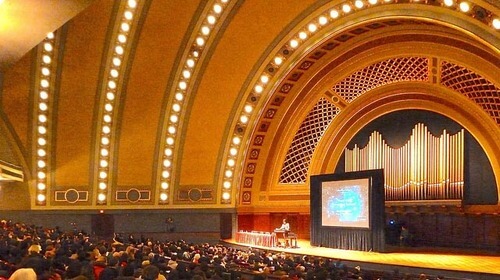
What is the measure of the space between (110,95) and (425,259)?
48.5ft

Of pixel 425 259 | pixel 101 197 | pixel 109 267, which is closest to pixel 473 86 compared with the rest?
pixel 425 259

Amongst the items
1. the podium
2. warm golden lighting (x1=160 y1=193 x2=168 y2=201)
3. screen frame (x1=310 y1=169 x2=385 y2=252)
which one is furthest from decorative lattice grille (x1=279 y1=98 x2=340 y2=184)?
warm golden lighting (x1=160 y1=193 x2=168 y2=201)

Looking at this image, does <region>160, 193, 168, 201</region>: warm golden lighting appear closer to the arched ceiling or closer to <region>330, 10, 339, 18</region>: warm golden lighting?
the arched ceiling

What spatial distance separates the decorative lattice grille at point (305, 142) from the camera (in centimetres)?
2998

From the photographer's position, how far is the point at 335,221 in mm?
27016

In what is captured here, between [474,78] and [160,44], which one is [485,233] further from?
[160,44]

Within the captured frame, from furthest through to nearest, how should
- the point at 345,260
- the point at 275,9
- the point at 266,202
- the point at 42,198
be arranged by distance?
the point at 266,202
the point at 42,198
the point at 275,9
the point at 345,260

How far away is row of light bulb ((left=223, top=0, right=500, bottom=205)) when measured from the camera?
67.8 ft

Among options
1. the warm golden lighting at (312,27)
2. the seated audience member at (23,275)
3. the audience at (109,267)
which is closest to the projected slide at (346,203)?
the warm golden lighting at (312,27)

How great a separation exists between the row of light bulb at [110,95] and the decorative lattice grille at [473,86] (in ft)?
Answer: 40.9

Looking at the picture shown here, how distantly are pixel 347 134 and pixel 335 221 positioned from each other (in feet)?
15.3

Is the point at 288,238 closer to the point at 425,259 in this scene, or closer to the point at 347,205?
the point at 347,205

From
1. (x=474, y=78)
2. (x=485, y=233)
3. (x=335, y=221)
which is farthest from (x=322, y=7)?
(x=485, y=233)

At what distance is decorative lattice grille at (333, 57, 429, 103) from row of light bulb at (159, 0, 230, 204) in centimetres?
617
